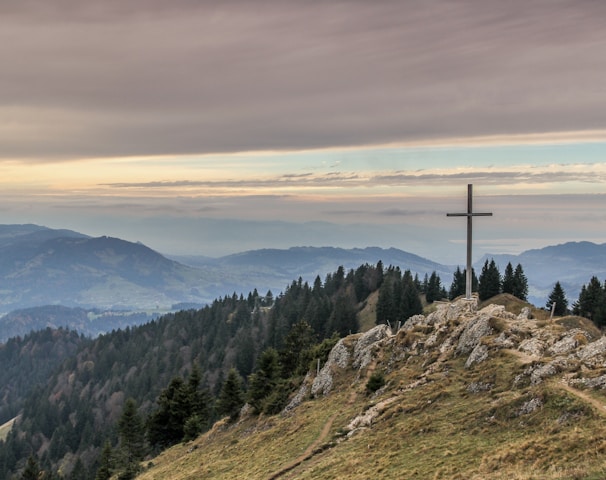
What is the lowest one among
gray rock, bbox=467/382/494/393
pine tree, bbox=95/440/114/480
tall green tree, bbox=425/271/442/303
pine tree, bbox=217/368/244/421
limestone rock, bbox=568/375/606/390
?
pine tree, bbox=95/440/114/480

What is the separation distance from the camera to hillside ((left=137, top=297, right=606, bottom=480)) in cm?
3047

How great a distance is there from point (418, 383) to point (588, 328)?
5869cm

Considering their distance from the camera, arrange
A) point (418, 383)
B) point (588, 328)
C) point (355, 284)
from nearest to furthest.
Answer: point (418, 383), point (588, 328), point (355, 284)

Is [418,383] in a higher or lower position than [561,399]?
lower

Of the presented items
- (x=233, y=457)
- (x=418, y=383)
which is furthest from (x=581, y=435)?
(x=233, y=457)

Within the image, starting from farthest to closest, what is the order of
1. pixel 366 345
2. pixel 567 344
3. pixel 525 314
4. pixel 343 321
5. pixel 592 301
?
1. pixel 343 321
2. pixel 592 301
3. pixel 366 345
4. pixel 525 314
5. pixel 567 344

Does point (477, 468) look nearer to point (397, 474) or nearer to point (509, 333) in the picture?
point (397, 474)

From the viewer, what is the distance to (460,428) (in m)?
37.2

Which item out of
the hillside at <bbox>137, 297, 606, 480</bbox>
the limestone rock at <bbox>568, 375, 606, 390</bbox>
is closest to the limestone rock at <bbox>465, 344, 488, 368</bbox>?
the hillside at <bbox>137, 297, 606, 480</bbox>

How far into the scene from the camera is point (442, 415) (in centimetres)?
4078

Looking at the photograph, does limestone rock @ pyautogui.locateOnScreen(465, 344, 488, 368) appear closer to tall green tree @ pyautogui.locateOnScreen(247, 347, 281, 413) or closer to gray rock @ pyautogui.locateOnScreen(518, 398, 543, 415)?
gray rock @ pyautogui.locateOnScreen(518, 398, 543, 415)

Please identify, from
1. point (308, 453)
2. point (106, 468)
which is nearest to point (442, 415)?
point (308, 453)

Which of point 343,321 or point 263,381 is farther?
point 343,321

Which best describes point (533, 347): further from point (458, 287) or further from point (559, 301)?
point (458, 287)
